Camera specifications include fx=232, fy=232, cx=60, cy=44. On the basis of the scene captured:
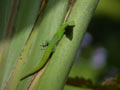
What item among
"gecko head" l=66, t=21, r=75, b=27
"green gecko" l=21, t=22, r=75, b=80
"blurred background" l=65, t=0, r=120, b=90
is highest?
"gecko head" l=66, t=21, r=75, b=27

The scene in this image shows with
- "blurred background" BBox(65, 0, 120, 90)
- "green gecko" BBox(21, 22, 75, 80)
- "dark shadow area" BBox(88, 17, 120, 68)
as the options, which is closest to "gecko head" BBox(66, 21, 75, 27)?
"green gecko" BBox(21, 22, 75, 80)

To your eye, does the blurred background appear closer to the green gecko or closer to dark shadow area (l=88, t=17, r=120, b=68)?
dark shadow area (l=88, t=17, r=120, b=68)

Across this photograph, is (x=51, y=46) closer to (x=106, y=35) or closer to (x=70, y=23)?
(x=70, y=23)

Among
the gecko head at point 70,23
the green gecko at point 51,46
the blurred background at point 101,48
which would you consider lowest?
the blurred background at point 101,48

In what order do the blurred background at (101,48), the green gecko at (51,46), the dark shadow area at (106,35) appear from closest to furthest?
1. the green gecko at (51,46)
2. the blurred background at (101,48)
3. the dark shadow area at (106,35)

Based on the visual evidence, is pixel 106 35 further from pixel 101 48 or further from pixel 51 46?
pixel 51 46

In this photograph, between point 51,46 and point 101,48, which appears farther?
point 101,48

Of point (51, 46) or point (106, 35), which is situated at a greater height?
point (51, 46)

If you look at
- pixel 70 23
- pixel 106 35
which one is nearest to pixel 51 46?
pixel 70 23

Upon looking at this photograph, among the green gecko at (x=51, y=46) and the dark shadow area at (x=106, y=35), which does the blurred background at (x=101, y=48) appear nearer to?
the dark shadow area at (x=106, y=35)

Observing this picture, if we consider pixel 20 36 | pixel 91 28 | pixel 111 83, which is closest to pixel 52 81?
pixel 20 36

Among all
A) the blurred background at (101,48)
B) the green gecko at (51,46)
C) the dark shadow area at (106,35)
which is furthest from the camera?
the dark shadow area at (106,35)

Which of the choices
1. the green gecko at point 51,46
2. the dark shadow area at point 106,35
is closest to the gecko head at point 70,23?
the green gecko at point 51,46
